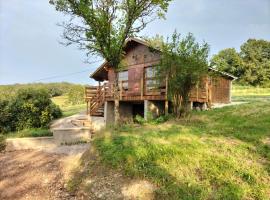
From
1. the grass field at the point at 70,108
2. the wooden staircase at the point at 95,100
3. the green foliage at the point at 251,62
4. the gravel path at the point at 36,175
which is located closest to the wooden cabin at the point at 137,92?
the wooden staircase at the point at 95,100

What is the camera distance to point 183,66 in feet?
39.1

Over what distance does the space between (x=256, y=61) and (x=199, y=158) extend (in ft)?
128

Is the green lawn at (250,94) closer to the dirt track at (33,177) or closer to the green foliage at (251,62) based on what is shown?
the green foliage at (251,62)

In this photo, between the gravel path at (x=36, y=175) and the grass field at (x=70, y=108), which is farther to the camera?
the grass field at (x=70, y=108)

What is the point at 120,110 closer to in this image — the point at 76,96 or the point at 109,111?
the point at 109,111

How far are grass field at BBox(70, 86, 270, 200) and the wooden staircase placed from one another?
10713mm

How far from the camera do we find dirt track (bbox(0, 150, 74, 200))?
695cm

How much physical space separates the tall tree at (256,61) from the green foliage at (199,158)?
110 ft

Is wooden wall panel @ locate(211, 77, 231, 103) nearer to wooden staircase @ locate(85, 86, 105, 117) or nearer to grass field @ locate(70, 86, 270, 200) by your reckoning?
wooden staircase @ locate(85, 86, 105, 117)

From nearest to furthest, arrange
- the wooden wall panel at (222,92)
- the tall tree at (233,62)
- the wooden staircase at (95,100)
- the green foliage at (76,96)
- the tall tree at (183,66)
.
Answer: the tall tree at (183,66) → the wooden staircase at (95,100) → the wooden wall panel at (222,92) → the green foliage at (76,96) → the tall tree at (233,62)

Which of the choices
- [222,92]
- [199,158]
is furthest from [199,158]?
[222,92]

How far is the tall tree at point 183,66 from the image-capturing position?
11.9 metres

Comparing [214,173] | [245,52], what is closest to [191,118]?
[214,173]

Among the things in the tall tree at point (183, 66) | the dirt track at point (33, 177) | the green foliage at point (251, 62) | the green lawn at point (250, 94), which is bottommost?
the dirt track at point (33, 177)
